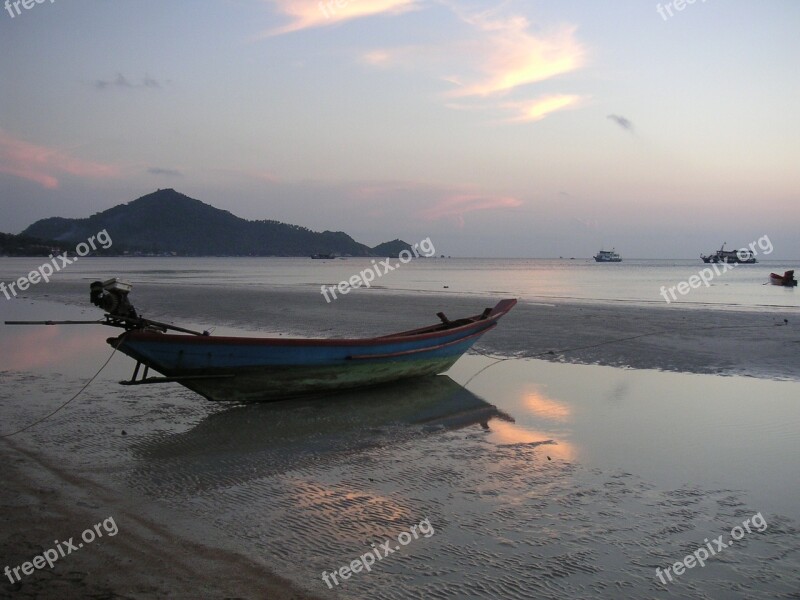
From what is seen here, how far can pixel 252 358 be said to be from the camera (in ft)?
29.5

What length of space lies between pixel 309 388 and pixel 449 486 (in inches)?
163

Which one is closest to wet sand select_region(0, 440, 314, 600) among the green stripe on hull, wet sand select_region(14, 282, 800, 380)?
the green stripe on hull

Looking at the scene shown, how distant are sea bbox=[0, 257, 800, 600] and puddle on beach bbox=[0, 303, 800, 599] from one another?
0.08 ft

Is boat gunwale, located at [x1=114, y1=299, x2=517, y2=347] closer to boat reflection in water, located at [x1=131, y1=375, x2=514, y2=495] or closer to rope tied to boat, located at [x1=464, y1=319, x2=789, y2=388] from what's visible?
boat reflection in water, located at [x1=131, y1=375, x2=514, y2=495]

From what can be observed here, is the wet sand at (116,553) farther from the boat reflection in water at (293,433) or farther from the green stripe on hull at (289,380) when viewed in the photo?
the green stripe on hull at (289,380)

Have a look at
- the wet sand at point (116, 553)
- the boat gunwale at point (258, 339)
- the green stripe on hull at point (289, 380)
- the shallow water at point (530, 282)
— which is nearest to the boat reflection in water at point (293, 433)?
the green stripe on hull at point (289, 380)

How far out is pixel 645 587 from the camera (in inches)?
166

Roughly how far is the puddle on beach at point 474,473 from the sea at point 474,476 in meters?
0.02

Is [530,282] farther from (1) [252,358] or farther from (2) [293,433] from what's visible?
(2) [293,433]

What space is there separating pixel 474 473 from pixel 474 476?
3.7 inches

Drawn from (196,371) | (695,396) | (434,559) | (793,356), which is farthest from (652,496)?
(793,356)

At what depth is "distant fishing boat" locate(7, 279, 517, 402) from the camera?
823 cm

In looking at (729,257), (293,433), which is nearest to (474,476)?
(293,433)

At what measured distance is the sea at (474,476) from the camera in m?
4.43
